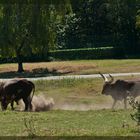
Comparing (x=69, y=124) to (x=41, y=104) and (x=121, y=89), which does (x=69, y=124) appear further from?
(x=121, y=89)

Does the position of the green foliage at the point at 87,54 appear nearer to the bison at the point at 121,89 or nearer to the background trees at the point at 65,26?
the background trees at the point at 65,26

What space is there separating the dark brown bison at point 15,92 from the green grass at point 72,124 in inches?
113

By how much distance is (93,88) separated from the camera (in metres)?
28.0

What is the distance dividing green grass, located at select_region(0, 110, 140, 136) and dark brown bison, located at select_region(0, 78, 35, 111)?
287 cm

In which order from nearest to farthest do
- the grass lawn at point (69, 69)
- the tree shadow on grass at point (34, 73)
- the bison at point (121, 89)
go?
the bison at point (121, 89)
the grass lawn at point (69, 69)
the tree shadow on grass at point (34, 73)

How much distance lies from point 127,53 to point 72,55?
249 inches

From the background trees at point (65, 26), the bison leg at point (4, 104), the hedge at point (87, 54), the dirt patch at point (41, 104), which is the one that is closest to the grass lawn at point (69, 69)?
the background trees at point (65, 26)

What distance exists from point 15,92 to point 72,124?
624cm

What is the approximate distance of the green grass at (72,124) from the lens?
12211 mm

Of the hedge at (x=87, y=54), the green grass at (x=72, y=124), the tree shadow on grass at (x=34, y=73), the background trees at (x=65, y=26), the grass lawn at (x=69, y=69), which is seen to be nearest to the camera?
the green grass at (x=72, y=124)

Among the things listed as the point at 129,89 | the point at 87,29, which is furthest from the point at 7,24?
the point at 87,29

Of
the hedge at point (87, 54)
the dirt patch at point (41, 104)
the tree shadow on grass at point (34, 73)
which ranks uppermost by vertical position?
the dirt patch at point (41, 104)

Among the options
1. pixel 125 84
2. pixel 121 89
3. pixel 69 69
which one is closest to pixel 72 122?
pixel 121 89

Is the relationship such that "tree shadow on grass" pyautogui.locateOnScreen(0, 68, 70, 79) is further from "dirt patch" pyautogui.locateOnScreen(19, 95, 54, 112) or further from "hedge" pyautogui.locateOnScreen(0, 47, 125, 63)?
"dirt patch" pyautogui.locateOnScreen(19, 95, 54, 112)
